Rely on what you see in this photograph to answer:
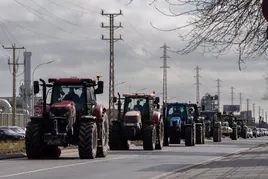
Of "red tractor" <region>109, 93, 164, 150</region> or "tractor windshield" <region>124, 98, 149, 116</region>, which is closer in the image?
"red tractor" <region>109, 93, 164, 150</region>

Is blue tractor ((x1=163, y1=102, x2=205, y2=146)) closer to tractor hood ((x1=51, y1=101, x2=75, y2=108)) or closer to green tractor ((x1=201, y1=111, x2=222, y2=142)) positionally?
green tractor ((x1=201, y1=111, x2=222, y2=142))

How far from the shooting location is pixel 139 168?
22.4 metres

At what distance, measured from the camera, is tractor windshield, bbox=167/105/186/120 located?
44438 mm

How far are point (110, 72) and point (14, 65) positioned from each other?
662 inches

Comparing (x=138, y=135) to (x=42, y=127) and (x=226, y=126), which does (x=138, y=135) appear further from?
(x=226, y=126)

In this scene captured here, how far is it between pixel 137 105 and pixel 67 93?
9528 millimetres

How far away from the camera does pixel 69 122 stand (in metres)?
26.7

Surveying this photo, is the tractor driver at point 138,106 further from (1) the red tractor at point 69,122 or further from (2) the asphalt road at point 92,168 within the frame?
(2) the asphalt road at point 92,168

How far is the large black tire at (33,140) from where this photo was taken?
2648 cm

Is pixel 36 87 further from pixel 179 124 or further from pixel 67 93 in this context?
pixel 179 124

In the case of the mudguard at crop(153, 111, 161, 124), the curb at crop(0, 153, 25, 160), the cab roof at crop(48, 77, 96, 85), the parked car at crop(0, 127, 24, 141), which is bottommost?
the curb at crop(0, 153, 25, 160)

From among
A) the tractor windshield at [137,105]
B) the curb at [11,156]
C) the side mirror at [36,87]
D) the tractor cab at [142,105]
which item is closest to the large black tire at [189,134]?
the tractor cab at [142,105]

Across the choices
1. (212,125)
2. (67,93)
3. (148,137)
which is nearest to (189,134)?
(148,137)

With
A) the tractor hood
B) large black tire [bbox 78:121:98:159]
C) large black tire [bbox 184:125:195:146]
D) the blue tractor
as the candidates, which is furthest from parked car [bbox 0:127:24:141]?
large black tire [bbox 78:121:98:159]
